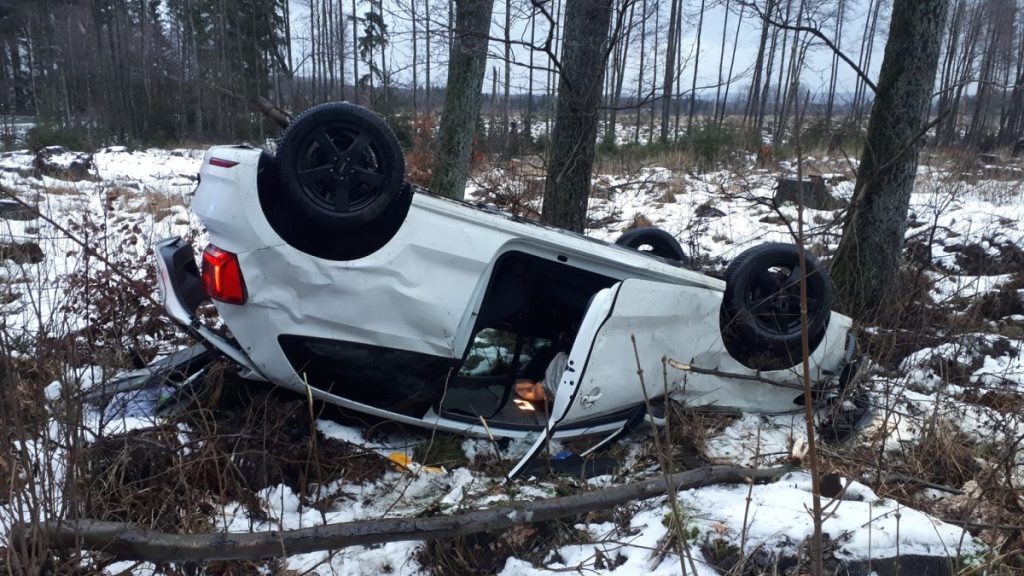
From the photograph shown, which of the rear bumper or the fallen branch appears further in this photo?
the rear bumper

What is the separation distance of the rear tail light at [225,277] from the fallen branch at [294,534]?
104cm

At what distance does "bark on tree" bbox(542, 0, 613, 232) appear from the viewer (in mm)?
5953

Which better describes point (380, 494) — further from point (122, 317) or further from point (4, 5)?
point (4, 5)

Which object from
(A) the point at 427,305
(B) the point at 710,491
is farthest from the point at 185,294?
(B) the point at 710,491

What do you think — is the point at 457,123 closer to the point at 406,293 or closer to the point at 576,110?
the point at 576,110

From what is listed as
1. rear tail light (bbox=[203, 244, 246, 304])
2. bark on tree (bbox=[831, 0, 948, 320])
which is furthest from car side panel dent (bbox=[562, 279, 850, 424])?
bark on tree (bbox=[831, 0, 948, 320])

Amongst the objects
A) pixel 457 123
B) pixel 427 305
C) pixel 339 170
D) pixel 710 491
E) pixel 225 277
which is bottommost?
pixel 710 491

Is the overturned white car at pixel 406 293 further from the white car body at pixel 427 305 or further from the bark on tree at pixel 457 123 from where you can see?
the bark on tree at pixel 457 123

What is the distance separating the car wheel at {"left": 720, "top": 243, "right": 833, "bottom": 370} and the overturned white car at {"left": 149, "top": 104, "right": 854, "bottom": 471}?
0.01m

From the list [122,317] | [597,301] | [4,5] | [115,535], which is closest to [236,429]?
[115,535]

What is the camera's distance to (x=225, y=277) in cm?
283

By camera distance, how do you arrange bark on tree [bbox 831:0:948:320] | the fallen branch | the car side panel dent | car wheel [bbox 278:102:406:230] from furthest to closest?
bark on tree [bbox 831:0:948:320], the car side panel dent, car wheel [bbox 278:102:406:230], the fallen branch

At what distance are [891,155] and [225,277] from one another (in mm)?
5139

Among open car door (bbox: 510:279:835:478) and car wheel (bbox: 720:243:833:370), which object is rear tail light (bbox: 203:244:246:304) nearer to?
open car door (bbox: 510:279:835:478)
